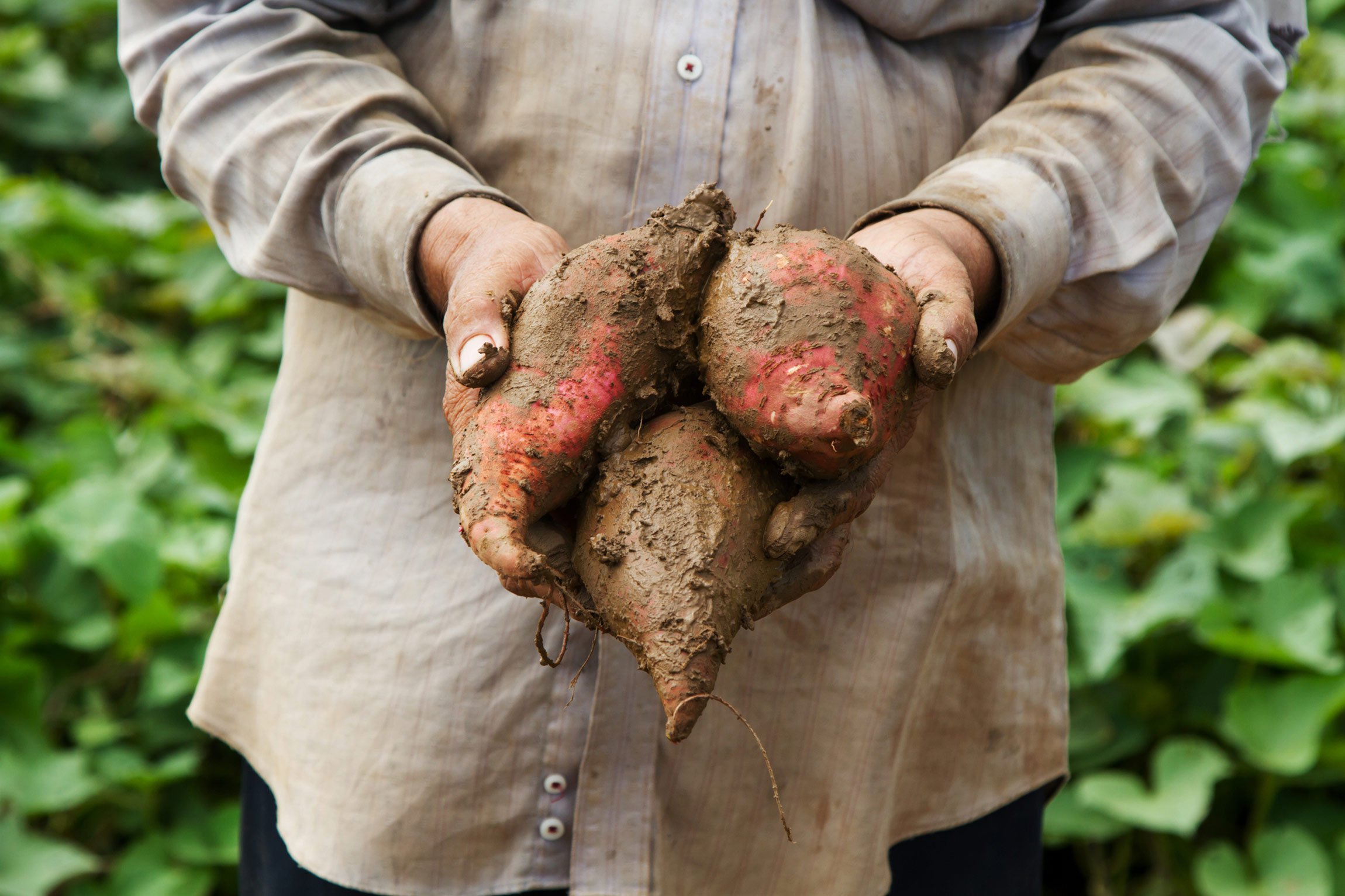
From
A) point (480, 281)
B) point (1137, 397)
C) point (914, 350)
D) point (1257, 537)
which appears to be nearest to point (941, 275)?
point (914, 350)

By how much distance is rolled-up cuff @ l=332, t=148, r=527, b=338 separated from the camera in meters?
1.12

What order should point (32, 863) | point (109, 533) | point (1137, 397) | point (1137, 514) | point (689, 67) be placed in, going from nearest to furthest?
point (689, 67) < point (32, 863) < point (109, 533) < point (1137, 514) < point (1137, 397)

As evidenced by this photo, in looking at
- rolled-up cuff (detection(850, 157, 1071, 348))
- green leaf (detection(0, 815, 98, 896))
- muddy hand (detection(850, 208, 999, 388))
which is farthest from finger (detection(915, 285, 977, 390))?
green leaf (detection(0, 815, 98, 896))

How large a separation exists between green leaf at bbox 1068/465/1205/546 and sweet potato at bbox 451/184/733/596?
169cm

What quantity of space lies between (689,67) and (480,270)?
32cm

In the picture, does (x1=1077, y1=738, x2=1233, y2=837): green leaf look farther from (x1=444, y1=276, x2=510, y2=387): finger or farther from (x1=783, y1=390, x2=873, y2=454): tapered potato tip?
(x1=444, y1=276, x2=510, y2=387): finger

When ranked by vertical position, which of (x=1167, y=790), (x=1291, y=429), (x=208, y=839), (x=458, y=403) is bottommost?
(x=208, y=839)

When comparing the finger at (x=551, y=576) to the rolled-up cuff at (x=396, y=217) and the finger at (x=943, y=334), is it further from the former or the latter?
the finger at (x=943, y=334)

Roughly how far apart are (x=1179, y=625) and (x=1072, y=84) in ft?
5.04

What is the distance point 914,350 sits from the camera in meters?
1.03

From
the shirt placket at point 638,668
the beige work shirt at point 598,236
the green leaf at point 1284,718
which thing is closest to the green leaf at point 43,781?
the beige work shirt at point 598,236

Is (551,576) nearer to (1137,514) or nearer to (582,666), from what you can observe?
(582,666)

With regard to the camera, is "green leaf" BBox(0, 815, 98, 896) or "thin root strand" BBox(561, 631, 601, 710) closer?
"thin root strand" BBox(561, 631, 601, 710)

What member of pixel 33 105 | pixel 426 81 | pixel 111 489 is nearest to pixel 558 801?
pixel 426 81
